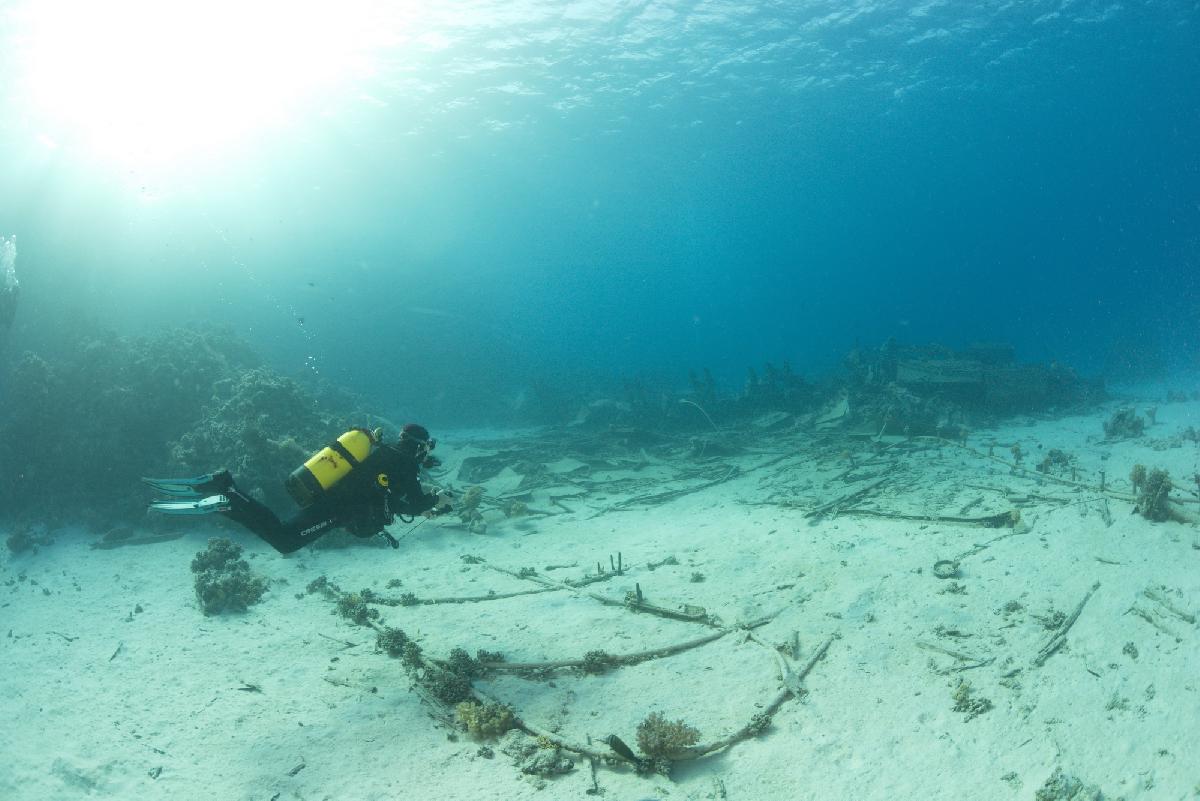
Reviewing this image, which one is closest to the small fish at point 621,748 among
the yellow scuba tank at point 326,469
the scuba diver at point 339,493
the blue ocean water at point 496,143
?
the scuba diver at point 339,493

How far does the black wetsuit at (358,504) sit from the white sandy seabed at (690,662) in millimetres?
1989

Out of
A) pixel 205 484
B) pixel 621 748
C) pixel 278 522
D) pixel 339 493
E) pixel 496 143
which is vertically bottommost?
pixel 621 748

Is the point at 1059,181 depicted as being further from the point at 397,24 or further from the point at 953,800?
the point at 953,800

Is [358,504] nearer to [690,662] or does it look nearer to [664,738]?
[664,738]

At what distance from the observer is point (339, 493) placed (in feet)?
23.3

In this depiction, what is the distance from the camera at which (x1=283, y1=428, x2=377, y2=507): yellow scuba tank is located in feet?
22.8

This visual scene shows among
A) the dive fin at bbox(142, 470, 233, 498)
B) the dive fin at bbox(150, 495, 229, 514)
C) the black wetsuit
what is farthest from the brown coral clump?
the dive fin at bbox(142, 470, 233, 498)

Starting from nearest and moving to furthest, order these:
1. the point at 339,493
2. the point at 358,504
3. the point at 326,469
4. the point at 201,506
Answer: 1. the point at 201,506
2. the point at 326,469
3. the point at 339,493
4. the point at 358,504

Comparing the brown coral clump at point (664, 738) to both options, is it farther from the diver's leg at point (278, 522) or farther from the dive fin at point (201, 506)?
the dive fin at point (201, 506)

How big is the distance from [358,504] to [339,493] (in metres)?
0.29

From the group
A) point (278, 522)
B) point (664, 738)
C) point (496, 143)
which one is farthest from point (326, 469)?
point (496, 143)

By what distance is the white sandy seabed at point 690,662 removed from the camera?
531 centimetres

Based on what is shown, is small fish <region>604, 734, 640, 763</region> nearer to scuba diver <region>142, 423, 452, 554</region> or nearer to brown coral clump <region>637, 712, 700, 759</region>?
brown coral clump <region>637, 712, 700, 759</region>

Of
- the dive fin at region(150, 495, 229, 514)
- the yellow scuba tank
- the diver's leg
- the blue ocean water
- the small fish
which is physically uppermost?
the blue ocean water
